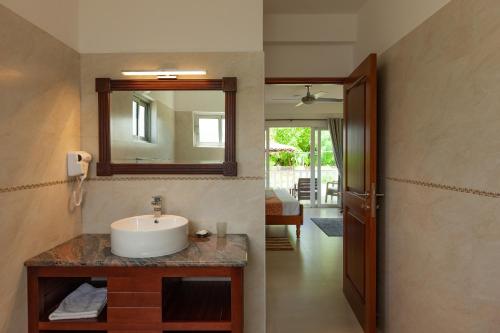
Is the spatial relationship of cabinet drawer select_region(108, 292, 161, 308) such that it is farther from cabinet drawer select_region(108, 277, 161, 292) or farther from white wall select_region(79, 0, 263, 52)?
white wall select_region(79, 0, 263, 52)

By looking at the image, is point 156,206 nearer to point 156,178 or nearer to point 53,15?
point 156,178

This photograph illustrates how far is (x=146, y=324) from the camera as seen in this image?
66.4 inches

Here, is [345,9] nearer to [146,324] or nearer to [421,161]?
[421,161]

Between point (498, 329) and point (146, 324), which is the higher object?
point (498, 329)

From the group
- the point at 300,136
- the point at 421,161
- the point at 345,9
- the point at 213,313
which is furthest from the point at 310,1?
the point at 300,136

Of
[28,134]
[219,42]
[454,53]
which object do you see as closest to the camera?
[454,53]

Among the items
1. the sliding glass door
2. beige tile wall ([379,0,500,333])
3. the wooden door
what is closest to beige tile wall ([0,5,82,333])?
the wooden door

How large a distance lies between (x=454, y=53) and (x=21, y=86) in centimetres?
206

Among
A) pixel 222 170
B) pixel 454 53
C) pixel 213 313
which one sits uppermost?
pixel 454 53

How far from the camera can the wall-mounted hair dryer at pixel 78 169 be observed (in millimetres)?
1995

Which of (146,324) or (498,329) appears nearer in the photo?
(498,329)

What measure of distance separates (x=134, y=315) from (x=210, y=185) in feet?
2.84

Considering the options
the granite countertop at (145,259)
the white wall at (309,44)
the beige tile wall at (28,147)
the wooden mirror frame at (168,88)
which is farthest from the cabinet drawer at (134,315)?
the white wall at (309,44)

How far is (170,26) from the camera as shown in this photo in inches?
84.6
